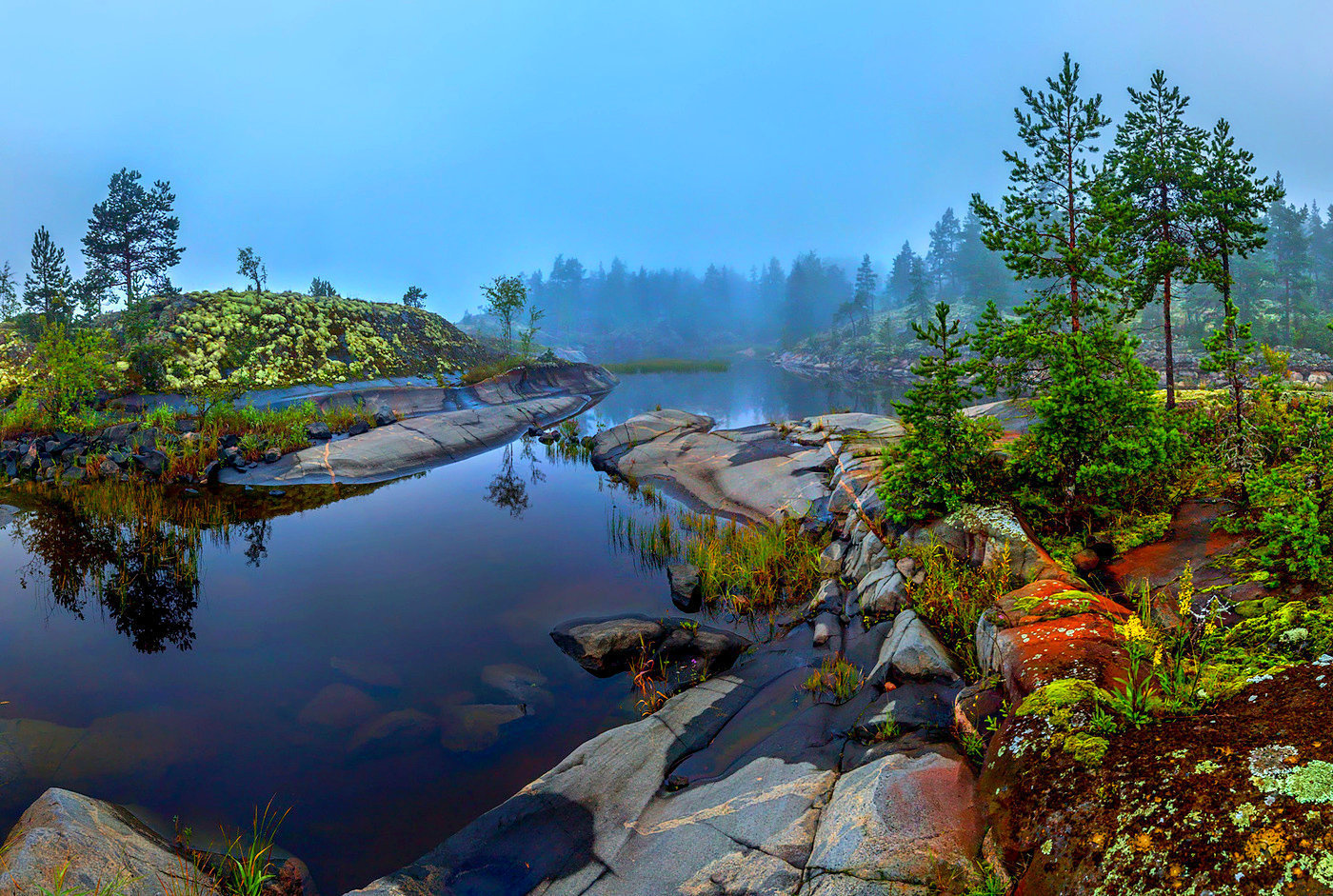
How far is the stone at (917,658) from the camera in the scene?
255 inches

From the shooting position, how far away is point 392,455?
2184cm

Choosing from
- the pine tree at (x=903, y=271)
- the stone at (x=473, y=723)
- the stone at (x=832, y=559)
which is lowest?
the stone at (x=473, y=723)

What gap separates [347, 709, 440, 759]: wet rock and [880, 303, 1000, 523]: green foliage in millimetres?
7461

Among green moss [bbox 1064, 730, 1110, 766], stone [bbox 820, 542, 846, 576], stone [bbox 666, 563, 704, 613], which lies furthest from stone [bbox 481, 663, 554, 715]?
green moss [bbox 1064, 730, 1110, 766]

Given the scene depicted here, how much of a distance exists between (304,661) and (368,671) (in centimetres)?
119

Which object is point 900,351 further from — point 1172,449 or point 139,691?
point 139,691

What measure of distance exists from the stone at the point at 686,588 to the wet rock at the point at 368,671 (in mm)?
4755

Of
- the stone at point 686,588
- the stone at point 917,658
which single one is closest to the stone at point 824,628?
the stone at point 917,658

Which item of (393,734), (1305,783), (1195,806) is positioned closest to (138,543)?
(393,734)

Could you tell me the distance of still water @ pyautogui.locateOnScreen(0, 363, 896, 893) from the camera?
6.55m

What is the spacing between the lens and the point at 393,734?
752 cm

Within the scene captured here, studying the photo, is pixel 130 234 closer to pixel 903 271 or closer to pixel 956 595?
pixel 956 595

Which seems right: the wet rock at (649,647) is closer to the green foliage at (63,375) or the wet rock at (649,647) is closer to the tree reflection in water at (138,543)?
the tree reflection in water at (138,543)

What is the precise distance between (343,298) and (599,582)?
49.5 m
